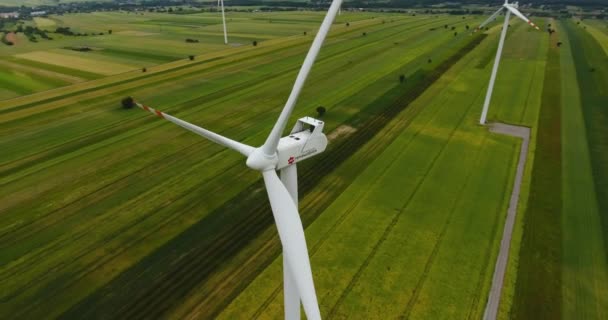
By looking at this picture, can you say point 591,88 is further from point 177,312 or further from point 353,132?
point 177,312

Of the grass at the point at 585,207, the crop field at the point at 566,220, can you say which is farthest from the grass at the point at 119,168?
the grass at the point at 585,207

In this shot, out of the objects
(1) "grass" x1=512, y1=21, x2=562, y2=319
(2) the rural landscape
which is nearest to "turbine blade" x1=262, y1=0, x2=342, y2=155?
(2) the rural landscape

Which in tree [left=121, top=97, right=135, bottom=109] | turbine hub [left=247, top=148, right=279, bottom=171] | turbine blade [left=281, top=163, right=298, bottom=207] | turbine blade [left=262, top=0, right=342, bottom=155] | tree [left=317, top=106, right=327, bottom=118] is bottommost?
tree [left=317, top=106, right=327, bottom=118]

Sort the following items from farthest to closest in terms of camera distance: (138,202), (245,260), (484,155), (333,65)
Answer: (333,65)
(484,155)
(138,202)
(245,260)

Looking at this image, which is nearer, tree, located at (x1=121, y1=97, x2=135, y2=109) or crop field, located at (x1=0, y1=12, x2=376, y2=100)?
tree, located at (x1=121, y1=97, x2=135, y2=109)

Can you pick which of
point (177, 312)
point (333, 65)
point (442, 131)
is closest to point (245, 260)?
point (177, 312)

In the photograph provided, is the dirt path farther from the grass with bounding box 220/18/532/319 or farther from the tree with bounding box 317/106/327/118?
the tree with bounding box 317/106/327/118

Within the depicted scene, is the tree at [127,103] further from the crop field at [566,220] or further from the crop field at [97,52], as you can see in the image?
the crop field at [566,220]
